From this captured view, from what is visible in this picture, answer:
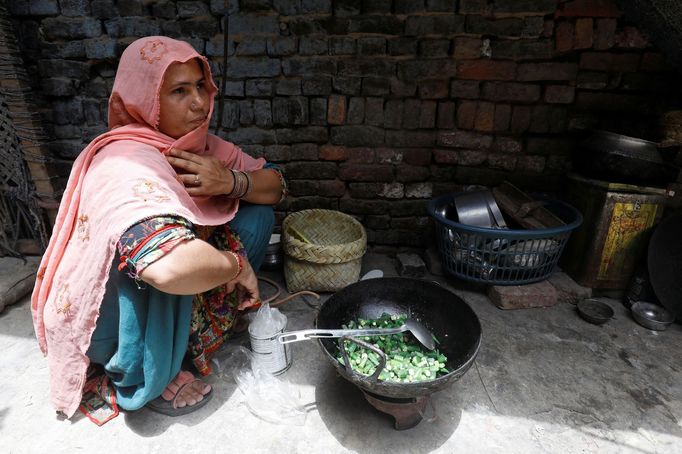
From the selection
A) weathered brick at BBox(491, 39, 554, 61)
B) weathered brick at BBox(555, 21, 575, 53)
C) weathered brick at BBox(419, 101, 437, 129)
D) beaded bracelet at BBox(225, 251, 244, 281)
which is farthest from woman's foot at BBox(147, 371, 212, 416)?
weathered brick at BBox(555, 21, 575, 53)

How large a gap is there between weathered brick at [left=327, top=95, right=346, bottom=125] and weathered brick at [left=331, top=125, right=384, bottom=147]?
50mm

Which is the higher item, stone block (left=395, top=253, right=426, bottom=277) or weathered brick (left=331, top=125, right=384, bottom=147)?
weathered brick (left=331, top=125, right=384, bottom=147)

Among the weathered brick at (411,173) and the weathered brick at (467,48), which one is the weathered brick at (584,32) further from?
the weathered brick at (411,173)

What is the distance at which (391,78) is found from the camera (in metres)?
2.54

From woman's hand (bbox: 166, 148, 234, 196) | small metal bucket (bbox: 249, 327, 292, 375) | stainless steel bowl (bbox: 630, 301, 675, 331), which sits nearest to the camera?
woman's hand (bbox: 166, 148, 234, 196)

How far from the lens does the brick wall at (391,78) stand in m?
2.40

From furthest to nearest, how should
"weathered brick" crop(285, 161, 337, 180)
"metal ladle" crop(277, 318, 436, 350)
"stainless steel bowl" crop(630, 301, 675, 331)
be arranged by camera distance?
1. "weathered brick" crop(285, 161, 337, 180)
2. "stainless steel bowl" crop(630, 301, 675, 331)
3. "metal ladle" crop(277, 318, 436, 350)

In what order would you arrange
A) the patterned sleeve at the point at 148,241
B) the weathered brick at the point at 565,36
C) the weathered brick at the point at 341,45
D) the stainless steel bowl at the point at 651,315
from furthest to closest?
1. the weathered brick at the point at 341,45
2. the weathered brick at the point at 565,36
3. the stainless steel bowl at the point at 651,315
4. the patterned sleeve at the point at 148,241

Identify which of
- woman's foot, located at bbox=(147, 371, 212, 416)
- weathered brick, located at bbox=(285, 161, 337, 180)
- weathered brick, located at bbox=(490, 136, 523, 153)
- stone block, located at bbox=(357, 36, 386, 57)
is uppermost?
stone block, located at bbox=(357, 36, 386, 57)

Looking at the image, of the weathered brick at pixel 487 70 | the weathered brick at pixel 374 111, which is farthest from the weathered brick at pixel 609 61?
the weathered brick at pixel 374 111

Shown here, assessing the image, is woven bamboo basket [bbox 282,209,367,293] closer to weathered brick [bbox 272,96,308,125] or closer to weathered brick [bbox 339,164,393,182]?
weathered brick [bbox 339,164,393,182]

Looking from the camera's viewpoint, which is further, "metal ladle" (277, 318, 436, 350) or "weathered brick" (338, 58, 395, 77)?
"weathered brick" (338, 58, 395, 77)

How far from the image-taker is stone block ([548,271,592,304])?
2.37 metres

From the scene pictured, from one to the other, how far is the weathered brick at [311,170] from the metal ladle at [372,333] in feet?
4.33
